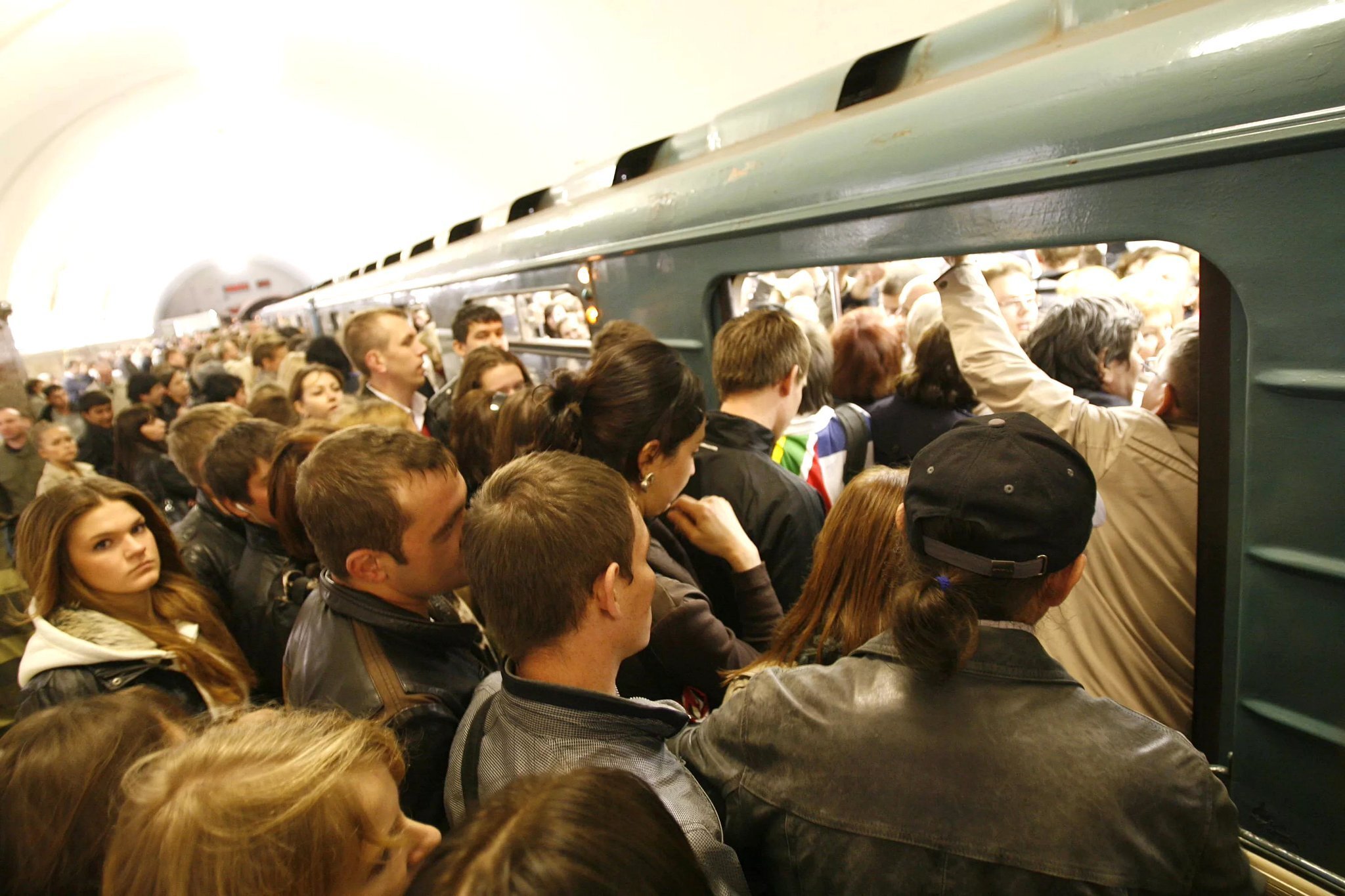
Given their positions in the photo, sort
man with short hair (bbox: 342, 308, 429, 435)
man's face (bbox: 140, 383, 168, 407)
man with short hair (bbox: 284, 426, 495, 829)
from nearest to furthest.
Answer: man with short hair (bbox: 284, 426, 495, 829) < man with short hair (bbox: 342, 308, 429, 435) < man's face (bbox: 140, 383, 168, 407)

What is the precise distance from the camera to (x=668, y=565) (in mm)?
1884

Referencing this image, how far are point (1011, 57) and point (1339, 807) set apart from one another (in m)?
1.79

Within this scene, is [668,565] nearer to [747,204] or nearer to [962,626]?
[962,626]

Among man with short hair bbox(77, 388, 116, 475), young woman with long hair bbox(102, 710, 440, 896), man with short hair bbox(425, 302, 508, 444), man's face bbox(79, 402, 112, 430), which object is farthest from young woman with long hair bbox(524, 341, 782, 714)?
man's face bbox(79, 402, 112, 430)

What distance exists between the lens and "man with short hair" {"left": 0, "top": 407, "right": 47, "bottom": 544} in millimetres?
5043

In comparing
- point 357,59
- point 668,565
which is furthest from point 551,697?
point 357,59

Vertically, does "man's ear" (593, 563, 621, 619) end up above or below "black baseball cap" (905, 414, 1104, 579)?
below

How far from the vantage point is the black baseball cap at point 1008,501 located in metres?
1.05

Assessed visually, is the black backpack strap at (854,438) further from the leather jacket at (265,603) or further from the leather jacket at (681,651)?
the leather jacket at (265,603)

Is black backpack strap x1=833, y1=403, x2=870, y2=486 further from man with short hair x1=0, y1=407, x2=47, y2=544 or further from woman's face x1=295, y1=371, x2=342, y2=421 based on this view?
man with short hair x1=0, y1=407, x2=47, y2=544

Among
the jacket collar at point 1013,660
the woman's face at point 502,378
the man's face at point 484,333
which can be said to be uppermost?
the man's face at point 484,333

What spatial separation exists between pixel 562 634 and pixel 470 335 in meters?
3.39

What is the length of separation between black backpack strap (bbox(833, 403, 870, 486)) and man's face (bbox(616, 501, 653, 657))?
1.94 m

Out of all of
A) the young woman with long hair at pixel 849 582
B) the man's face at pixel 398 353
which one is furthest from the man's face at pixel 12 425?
the young woman with long hair at pixel 849 582
